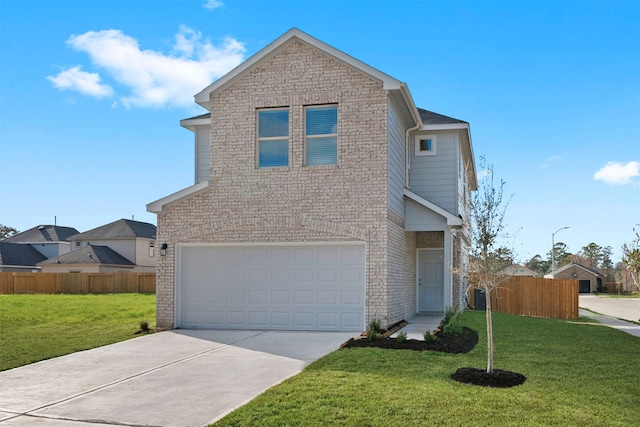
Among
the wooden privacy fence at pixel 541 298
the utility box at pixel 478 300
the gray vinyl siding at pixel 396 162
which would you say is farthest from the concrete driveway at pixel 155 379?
the utility box at pixel 478 300

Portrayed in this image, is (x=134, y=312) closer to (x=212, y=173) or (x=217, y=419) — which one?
(x=212, y=173)

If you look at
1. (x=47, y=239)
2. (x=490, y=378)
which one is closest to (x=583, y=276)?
(x=47, y=239)

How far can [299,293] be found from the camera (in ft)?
51.5

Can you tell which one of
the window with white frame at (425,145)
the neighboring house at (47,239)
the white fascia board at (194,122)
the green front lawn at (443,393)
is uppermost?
the white fascia board at (194,122)

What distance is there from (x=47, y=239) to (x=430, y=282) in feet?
162

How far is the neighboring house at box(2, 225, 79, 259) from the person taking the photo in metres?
59.1

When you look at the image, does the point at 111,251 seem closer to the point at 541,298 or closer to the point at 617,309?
the point at 541,298

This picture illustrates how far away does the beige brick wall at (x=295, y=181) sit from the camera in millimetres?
15312

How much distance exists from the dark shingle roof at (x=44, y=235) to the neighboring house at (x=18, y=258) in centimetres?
146

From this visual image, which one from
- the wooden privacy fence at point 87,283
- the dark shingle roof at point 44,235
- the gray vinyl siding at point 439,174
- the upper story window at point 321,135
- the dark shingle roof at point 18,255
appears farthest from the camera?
the dark shingle roof at point 44,235

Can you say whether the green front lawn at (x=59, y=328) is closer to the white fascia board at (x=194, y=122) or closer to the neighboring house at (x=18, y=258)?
the white fascia board at (x=194, y=122)

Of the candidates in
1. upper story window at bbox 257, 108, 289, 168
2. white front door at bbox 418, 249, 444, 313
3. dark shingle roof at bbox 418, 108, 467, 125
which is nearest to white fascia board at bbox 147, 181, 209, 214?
upper story window at bbox 257, 108, 289, 168

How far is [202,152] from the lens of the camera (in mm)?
19766

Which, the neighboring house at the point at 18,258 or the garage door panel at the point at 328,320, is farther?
the neighboring house at the point at 18,258
